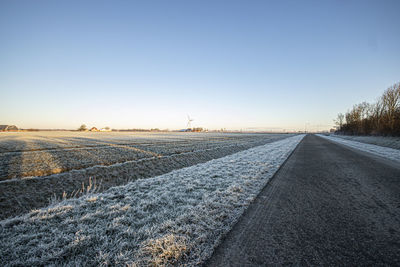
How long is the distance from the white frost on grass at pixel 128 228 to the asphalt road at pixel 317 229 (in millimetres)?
365

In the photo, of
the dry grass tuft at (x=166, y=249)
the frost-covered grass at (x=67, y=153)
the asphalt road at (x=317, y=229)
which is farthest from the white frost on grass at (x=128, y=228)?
the frost-covered grass at (x=67, y=153)

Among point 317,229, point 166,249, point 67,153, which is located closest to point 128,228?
point 166,249

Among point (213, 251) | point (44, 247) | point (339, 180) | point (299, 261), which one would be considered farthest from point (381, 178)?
Result: point (44, 247)

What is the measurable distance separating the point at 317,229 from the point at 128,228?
342 centimetres

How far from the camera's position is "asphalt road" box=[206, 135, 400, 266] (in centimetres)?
234

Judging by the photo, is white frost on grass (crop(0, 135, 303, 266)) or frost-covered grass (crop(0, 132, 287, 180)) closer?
white frost on grass (crop(0, 135, 303, 266))

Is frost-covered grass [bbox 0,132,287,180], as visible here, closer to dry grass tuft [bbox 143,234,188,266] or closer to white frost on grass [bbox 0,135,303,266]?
white frost on grass [bbox 0,135,303,266]

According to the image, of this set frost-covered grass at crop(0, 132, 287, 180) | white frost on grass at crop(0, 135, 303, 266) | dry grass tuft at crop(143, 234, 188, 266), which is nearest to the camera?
dry grass tuft at crop(143, 234, 188, 266)

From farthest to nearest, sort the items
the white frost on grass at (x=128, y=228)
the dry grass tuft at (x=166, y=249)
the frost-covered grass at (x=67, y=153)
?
the frost-covered grass at (x=67, y=153), the white frost on grass at (x=128, y=228), the dry grass tuft at (x=166, y=249)

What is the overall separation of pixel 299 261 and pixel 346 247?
890 mm

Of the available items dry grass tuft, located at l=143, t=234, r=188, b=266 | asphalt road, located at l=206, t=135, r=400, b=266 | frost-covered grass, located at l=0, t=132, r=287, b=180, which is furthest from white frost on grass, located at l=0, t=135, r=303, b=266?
frost-covered grass, located at l=0, t=132, r=287, b=180

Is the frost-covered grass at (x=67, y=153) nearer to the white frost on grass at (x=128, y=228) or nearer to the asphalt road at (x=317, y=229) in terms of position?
the white frost on grass at (x=128, y=228)

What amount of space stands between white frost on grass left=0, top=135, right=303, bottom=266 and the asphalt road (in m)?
0.36

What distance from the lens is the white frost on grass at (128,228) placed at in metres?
2.43
